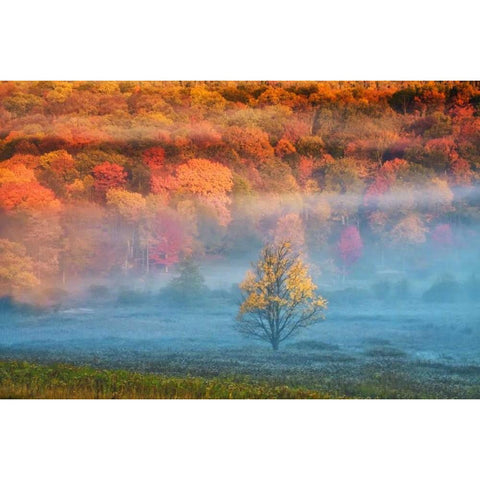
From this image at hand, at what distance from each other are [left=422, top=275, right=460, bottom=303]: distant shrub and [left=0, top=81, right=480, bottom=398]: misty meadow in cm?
1

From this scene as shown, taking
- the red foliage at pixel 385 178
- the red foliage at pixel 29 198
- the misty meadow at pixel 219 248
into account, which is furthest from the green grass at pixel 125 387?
the red foliage at pixel 385 178

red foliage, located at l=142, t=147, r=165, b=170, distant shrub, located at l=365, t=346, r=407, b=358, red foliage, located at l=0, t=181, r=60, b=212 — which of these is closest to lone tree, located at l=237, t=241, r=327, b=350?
distant shrub, located at l=365, t=346, r=407, b=358

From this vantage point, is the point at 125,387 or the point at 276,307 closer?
the point at 125,387

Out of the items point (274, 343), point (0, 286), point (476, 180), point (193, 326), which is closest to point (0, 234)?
point (0, 286)

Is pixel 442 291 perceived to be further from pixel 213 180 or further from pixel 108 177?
pixel 108 177

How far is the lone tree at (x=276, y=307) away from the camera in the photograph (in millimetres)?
9969

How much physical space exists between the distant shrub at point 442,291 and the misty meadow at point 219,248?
14 millimetres

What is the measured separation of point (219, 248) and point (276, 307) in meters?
0.83

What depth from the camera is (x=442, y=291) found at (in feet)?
32.7

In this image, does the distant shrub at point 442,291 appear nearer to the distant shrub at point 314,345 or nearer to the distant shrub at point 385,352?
the distant shrub at point 385,352

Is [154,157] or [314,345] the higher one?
[154,157]

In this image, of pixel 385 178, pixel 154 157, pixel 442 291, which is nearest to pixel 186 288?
pixel 154 157

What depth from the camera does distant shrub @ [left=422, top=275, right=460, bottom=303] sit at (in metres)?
9.95

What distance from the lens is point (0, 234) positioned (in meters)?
9.92
